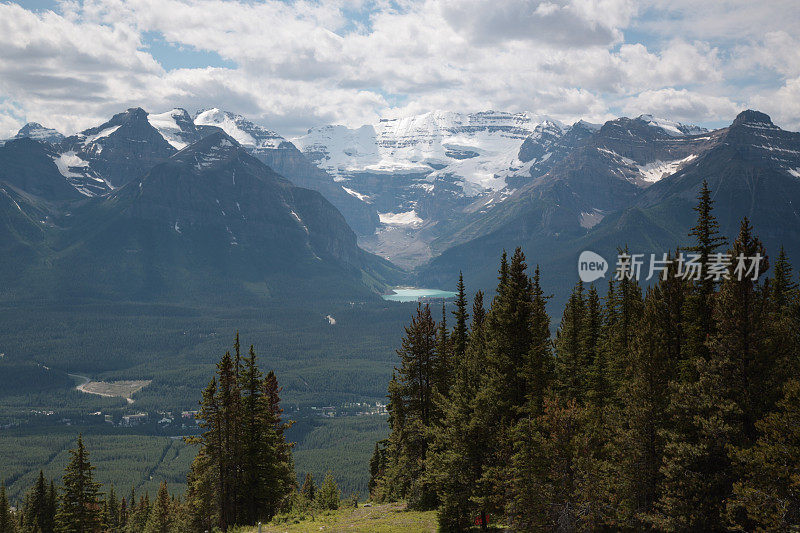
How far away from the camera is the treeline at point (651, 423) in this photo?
32656 mm

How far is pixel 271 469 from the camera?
5359 centimetres

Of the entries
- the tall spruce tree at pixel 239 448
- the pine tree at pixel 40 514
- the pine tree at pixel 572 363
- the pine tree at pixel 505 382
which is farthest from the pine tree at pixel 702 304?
the pine tree at pixel 40 514

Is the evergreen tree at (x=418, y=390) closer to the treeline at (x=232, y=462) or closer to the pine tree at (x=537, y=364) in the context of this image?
the treeline at (x=232, y=462)

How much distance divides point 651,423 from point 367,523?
21748 mm

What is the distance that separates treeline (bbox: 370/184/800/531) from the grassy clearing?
9.17ft

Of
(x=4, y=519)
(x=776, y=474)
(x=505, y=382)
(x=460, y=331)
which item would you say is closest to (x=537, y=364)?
(x=505, y=382)

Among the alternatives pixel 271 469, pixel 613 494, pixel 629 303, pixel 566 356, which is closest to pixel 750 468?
pixel 613 494

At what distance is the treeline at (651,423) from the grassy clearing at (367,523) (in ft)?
9.17

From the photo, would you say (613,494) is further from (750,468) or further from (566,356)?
(566,356)

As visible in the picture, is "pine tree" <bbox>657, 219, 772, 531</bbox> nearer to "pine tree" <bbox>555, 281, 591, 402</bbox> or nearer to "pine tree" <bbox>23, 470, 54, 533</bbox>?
"pine tree" <bbox>555, 281, 591, 402</bbox>

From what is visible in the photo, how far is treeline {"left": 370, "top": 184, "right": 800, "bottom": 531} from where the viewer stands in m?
32.7

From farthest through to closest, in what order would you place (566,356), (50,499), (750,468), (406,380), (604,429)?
(50,499) < (406,380) < (566,356) < (604,429) < (750,468)

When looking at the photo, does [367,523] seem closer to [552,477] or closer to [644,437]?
[552,477]

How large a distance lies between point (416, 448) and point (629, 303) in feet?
78.9
